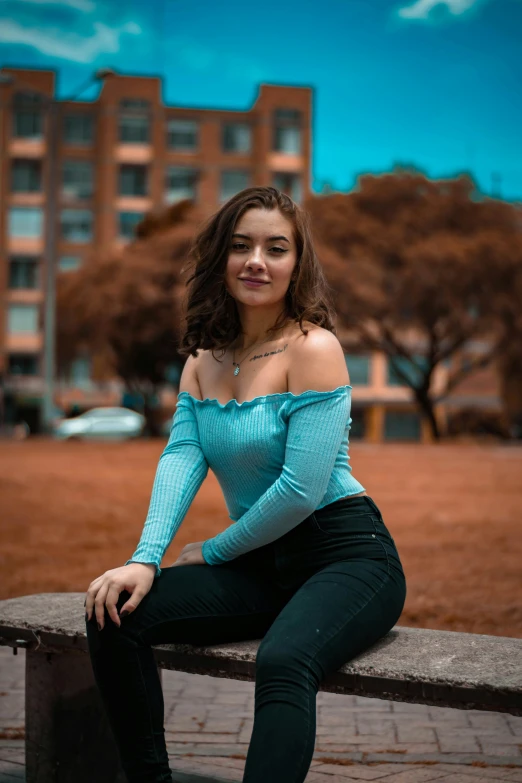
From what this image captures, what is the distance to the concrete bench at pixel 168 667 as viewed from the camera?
2.41 m

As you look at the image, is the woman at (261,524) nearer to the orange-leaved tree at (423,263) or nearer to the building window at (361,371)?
the orange-leaved tree at (423,263)

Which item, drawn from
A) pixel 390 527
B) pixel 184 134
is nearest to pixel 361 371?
pixel 184 134

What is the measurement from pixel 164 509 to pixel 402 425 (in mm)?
58426

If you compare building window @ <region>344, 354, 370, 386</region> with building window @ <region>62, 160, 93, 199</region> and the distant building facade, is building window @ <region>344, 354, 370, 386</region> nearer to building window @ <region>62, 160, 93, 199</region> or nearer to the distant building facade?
the distant building facade

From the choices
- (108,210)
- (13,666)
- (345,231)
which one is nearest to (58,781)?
(13,666)

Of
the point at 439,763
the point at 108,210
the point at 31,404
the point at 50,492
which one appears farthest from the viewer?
the point at 108,210

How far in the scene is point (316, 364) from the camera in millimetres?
2855

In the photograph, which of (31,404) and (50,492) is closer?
(50,492)

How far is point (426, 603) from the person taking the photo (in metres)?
6.14

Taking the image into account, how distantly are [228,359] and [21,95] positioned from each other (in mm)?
58193

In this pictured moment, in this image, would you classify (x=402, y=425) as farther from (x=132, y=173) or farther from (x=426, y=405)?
(x=426, y=405)

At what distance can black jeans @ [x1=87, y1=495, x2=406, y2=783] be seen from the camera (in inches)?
93.9

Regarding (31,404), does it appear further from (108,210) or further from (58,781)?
(58,781)

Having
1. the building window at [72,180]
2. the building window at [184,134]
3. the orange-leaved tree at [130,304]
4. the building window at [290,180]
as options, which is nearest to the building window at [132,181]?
the building window at [72,180]
